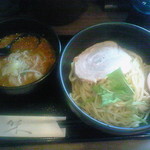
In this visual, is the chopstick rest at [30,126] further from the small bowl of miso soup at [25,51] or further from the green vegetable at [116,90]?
the green vegetable at [116,90]

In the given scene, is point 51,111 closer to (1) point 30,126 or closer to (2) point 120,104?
(1) point 30,126

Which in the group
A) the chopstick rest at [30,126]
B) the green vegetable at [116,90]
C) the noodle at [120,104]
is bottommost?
the chopstick rest at [30,126]

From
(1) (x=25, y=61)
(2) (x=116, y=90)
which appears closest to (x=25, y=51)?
(1) (x=25, y=61)

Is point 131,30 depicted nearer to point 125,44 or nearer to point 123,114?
point 125,44

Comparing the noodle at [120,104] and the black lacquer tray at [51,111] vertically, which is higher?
the noodle at [120,104]

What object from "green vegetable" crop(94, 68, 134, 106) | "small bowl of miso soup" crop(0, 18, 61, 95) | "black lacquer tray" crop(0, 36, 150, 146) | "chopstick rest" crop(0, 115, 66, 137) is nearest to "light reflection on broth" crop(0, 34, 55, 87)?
"small bowl of miso soup" crop(0, 18, 61, 95)

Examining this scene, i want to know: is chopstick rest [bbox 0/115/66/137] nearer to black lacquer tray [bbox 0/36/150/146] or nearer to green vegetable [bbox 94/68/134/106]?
black lacquer tray [bbox 0/36/150/146]

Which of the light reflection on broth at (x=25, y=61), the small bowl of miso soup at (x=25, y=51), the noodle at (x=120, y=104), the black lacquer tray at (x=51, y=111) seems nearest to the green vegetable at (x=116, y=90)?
the noodle at (x=120, y=104)

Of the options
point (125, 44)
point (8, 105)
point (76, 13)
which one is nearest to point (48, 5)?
point (76, 13)
